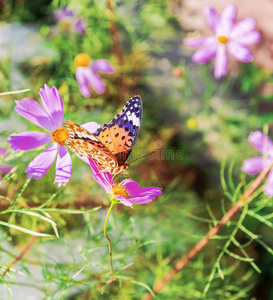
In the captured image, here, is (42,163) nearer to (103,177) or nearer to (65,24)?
(103,177)

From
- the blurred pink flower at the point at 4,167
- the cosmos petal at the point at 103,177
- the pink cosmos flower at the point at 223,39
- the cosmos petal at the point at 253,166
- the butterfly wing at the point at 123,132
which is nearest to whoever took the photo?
the cosmos petal at the point at 103,177

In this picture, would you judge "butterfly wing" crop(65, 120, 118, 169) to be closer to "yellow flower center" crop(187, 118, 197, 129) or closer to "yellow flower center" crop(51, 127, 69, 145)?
"yellow flower center" crop(51, 127, 69, 145)

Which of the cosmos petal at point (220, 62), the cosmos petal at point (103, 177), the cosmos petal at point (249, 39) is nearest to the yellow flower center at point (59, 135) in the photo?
the cosmos petal at point (103, 177)

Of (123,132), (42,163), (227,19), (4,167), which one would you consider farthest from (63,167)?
(227,19)

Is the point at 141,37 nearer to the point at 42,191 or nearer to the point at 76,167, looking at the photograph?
the point at 76,167

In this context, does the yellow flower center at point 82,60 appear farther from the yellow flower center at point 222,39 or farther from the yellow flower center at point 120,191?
the yellow flower center at point 120,191
